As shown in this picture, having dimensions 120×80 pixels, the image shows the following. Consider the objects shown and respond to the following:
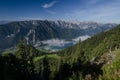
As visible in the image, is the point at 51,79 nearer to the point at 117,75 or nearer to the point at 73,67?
the point at 73,67

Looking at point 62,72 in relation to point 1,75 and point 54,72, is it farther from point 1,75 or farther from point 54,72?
point 1,75

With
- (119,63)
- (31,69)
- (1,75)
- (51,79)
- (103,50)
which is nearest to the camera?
(119,63)

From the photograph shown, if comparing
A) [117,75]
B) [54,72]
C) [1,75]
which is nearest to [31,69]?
[54,72]

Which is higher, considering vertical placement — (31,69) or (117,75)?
(117,75)

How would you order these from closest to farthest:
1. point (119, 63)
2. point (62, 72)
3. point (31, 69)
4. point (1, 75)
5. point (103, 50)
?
point (119, 63) < point (1, 75) < point (31, 69) < point (62, 72) < point (103, 50)

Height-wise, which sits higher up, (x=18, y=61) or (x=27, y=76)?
(x=18, y=61)

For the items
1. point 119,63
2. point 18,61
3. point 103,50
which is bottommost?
point 103,50

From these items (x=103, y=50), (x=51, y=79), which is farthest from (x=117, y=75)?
(x=103, y=50)

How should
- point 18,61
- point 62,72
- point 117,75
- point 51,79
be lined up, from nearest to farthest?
point 117,75
point 18,61
point 51,79
point 62,72

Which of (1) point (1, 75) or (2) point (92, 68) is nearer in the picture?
(1) point (1, 75)
